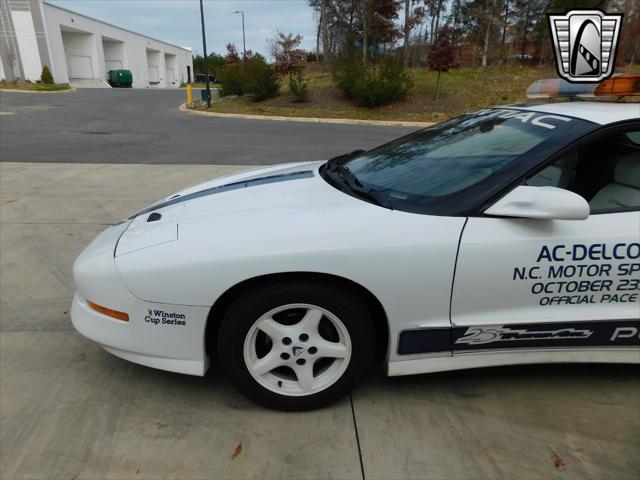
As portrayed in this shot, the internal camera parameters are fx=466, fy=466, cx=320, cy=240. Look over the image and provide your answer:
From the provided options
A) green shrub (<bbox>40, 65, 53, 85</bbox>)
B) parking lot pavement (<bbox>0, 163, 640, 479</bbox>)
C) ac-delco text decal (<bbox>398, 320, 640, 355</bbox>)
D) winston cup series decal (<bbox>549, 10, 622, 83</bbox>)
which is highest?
green shrub (<bbox>40, 65, 53, 85</bbox>)

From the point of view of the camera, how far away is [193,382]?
237 cm

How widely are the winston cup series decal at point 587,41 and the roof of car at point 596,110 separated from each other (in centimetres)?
22

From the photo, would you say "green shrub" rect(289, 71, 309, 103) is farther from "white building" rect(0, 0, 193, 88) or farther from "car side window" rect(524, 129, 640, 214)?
"white building" rect(0, 0, 193, 88)

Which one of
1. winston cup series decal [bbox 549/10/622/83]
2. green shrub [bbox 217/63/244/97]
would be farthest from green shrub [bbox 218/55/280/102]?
winston cup series decal [bbox 549/10/622/83]

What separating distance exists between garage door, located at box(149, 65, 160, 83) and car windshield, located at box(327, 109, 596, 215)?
6424cm

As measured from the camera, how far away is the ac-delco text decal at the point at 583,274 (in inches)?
78.5

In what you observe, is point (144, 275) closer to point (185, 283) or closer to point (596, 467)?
point (185, 283)

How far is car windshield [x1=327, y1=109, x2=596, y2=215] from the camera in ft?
6.88

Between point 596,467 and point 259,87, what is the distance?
70.4 feet

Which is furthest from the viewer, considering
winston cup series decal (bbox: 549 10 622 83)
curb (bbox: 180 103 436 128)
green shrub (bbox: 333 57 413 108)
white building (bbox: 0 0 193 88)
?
white building (bbox: 0 0 193 88)

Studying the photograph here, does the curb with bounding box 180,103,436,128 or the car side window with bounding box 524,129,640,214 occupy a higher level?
the car side window with bounding box 524,129,640,214

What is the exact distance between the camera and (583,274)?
79.8 inches

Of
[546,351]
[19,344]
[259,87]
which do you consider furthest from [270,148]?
[259,87]

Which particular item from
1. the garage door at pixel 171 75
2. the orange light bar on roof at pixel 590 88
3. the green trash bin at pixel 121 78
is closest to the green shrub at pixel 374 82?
the orange light bar on roof at pixel 590 88
